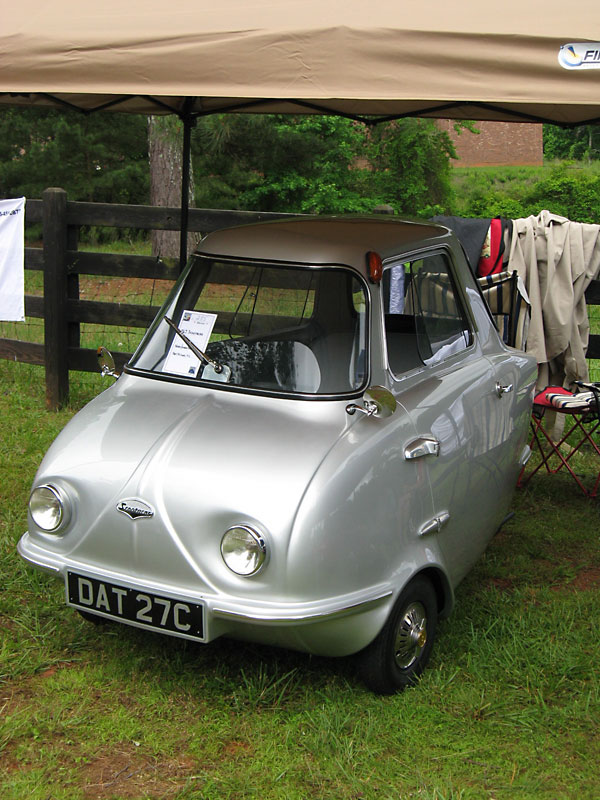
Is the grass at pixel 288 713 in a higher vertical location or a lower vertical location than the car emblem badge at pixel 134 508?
lower

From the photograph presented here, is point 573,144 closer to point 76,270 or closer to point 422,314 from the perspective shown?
point 76,270

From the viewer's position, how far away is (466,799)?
2.85m

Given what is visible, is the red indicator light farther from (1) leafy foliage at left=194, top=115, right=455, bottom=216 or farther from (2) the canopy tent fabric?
(1) leafy foliage at left=194, top=115, right=455, bottom=216

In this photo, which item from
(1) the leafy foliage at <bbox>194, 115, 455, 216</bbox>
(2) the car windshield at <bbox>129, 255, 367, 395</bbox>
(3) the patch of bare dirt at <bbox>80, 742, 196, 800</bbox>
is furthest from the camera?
(1) the leafy foliage at <bbox>194, 115, 455, 216</bbox>

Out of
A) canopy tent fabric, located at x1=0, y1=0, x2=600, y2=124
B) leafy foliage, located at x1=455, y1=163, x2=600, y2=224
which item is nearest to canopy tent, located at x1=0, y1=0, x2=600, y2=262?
canopy tent fabric, located at x1=0, y1=0, x2=600, y2=124

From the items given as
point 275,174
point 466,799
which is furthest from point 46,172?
point 466,799

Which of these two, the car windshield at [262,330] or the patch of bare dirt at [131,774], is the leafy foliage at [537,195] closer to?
the car windshield at [262,330]

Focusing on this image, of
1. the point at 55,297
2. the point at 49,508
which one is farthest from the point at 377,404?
the point at 55,297

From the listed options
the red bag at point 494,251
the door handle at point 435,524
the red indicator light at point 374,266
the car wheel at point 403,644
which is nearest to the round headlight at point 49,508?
the car wheel at point 403,644

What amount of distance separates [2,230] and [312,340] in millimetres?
4786

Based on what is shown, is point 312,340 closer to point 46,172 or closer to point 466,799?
point 466,799

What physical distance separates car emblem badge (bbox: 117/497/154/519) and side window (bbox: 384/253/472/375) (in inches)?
45.7

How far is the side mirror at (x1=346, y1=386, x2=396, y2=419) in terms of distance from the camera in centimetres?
328

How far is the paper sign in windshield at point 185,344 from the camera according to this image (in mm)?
3752
